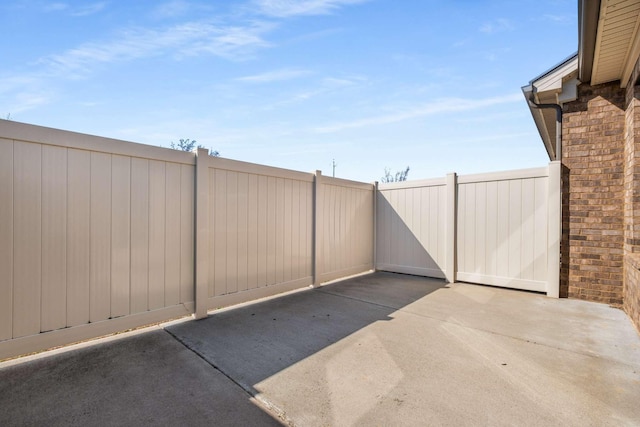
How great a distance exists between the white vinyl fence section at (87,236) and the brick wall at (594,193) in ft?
18.6

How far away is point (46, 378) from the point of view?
2.20m

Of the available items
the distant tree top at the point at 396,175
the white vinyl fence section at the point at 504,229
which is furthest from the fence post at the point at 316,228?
the distant tree top at the point at 396,175

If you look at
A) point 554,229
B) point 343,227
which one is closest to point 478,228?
point 554,229

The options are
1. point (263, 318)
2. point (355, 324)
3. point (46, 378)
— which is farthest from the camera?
point (263, 318)

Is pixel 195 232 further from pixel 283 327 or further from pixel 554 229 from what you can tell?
pixel 554 229

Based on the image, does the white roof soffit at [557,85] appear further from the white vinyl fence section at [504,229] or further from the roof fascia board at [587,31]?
→ the white vinyl fence section at [504,229]

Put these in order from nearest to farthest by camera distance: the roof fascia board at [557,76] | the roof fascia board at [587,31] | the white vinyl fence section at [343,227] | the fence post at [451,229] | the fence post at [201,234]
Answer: the roof fascia board at [587,31], the fence post at [201,234], the roof fascia board at [557,76], the white vinyl fence section at [343,227], the fence post at [451,229]

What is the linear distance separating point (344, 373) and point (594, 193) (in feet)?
15.6

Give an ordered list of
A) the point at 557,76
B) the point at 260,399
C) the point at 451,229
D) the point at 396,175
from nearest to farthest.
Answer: the point at 260,399, the point at 557,76, the point at 451,229, the point at 396,175

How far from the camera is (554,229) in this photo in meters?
4.68

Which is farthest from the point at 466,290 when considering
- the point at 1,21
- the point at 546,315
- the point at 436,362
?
the point at 1,21

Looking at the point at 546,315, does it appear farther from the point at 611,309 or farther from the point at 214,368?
the point at 214,368

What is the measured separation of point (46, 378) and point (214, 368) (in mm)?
1232

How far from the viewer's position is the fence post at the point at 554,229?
4645 millimetres
